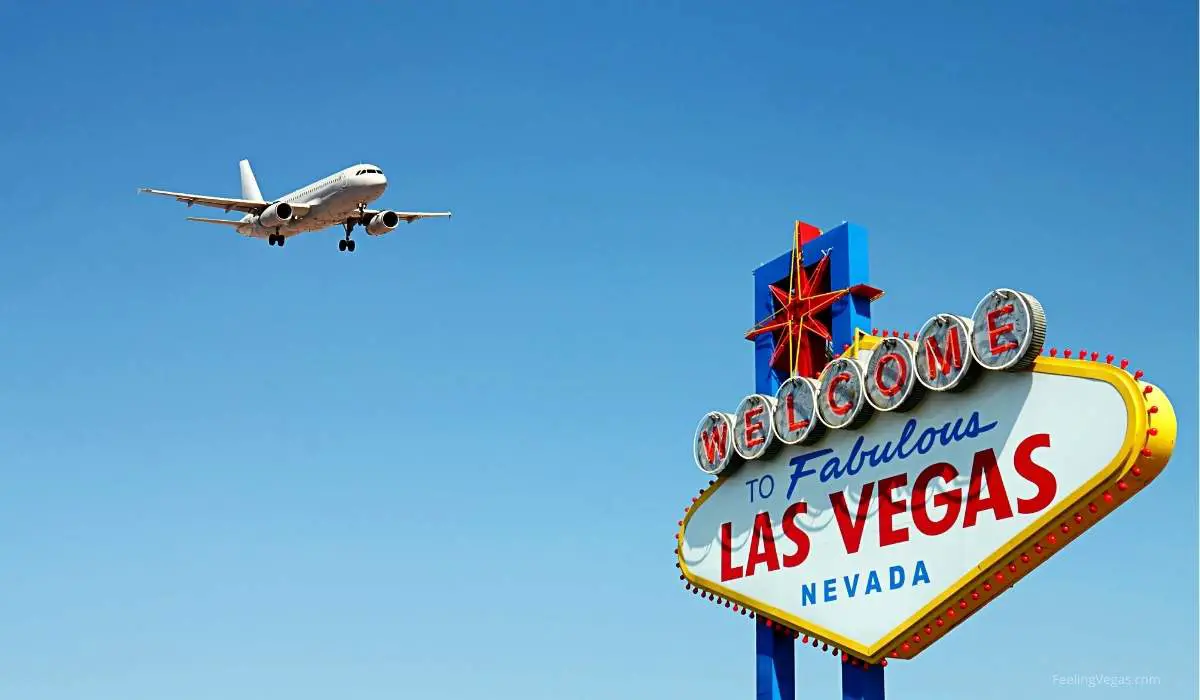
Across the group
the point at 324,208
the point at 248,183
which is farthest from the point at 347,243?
the point at 248,183

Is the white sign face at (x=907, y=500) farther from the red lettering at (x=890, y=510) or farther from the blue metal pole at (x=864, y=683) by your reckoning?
the blue metal pole at (x=864, y=683)

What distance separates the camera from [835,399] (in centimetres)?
2631

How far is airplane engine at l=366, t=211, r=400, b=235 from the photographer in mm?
49469

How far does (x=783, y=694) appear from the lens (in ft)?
87.4

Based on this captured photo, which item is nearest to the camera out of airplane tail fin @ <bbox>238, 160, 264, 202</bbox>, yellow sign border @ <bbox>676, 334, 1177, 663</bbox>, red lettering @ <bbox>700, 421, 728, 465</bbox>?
yellow sign border @ <bbox>676, 334, 1177, 663</bbox>

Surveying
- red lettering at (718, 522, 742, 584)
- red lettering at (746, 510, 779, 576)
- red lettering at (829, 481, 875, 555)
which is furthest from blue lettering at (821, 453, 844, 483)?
red lettering at (718, 522, 742, 584)

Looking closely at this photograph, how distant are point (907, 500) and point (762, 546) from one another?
3.95 m

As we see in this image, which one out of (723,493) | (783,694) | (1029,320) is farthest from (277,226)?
(1029,320)

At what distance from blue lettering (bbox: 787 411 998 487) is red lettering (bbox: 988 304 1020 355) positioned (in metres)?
1.21

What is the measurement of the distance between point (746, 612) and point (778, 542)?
157 cm

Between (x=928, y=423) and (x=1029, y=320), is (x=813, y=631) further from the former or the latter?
(x=1029, y=320)

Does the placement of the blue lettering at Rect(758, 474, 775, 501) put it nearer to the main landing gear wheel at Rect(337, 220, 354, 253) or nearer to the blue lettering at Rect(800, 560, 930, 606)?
the blue lettering at Rect(800, 560, 930, 606)

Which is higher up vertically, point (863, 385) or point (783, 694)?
point (863, 385)

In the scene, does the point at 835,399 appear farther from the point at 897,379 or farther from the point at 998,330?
the point at 998,330
